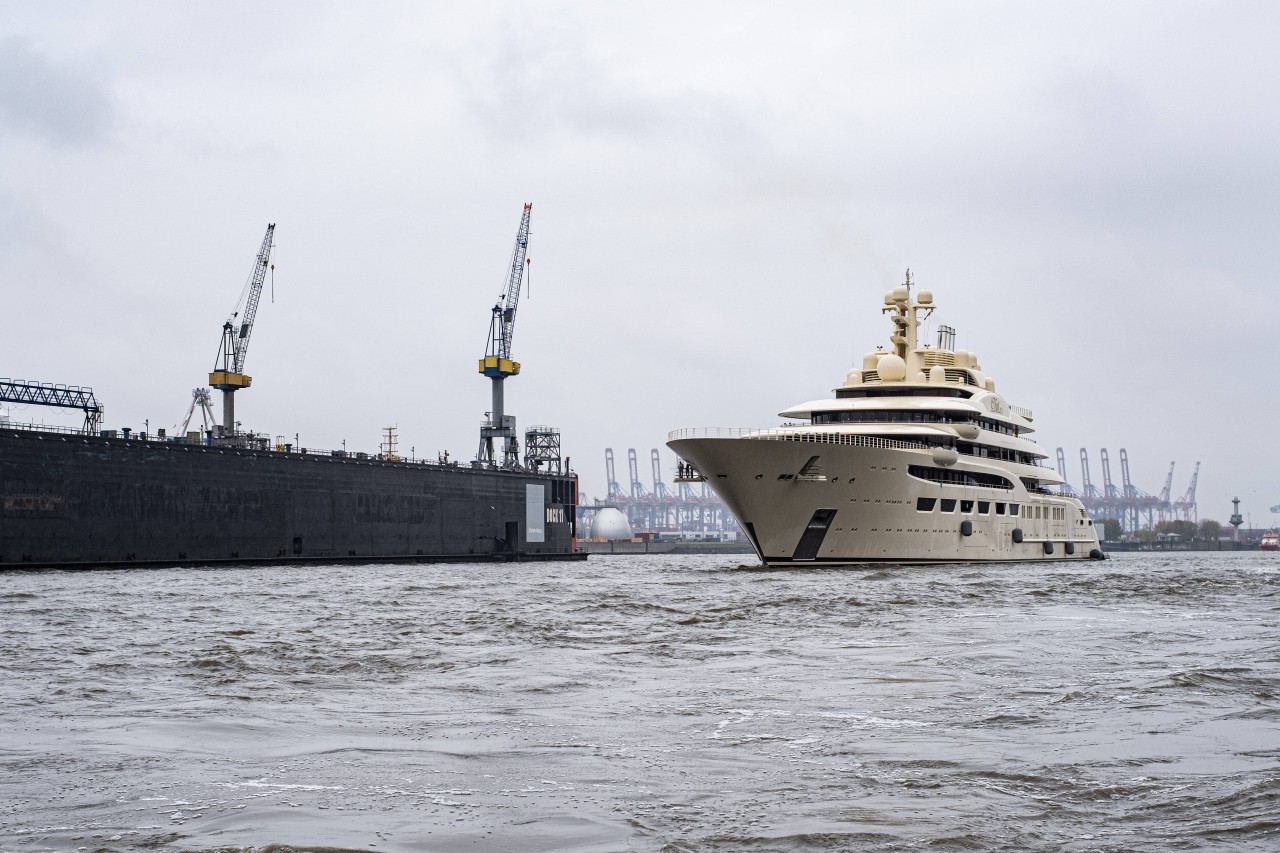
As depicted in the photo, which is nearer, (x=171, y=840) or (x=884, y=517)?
(x=171, y=840)

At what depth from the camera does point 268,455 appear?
260 ft

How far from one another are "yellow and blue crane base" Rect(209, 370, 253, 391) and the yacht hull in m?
73.9

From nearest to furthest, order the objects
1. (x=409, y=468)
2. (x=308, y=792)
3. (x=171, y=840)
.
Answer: (x=171, y=840) < (x=308, y=792) < (x=409, y=468)

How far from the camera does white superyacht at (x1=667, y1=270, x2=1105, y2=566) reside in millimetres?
49812

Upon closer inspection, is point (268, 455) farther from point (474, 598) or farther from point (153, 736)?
point (153, 736)

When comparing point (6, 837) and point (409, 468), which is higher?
point (409, 468)

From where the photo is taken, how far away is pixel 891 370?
201ft

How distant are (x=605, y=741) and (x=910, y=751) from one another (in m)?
2.85

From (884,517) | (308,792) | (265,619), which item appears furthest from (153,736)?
(884,517)

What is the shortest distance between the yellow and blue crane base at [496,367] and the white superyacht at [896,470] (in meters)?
59.3

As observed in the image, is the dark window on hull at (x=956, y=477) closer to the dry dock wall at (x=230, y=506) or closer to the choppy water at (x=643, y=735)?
the choppy water at (x=643, y=735)

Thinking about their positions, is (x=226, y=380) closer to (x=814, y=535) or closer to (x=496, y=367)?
(x=496, y=367)

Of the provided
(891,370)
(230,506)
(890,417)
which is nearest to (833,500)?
(890,417)

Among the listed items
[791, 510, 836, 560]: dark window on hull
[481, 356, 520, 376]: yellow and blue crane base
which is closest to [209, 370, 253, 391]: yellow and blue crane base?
[481, 356, 520, 376]: yellow and blue crane base
